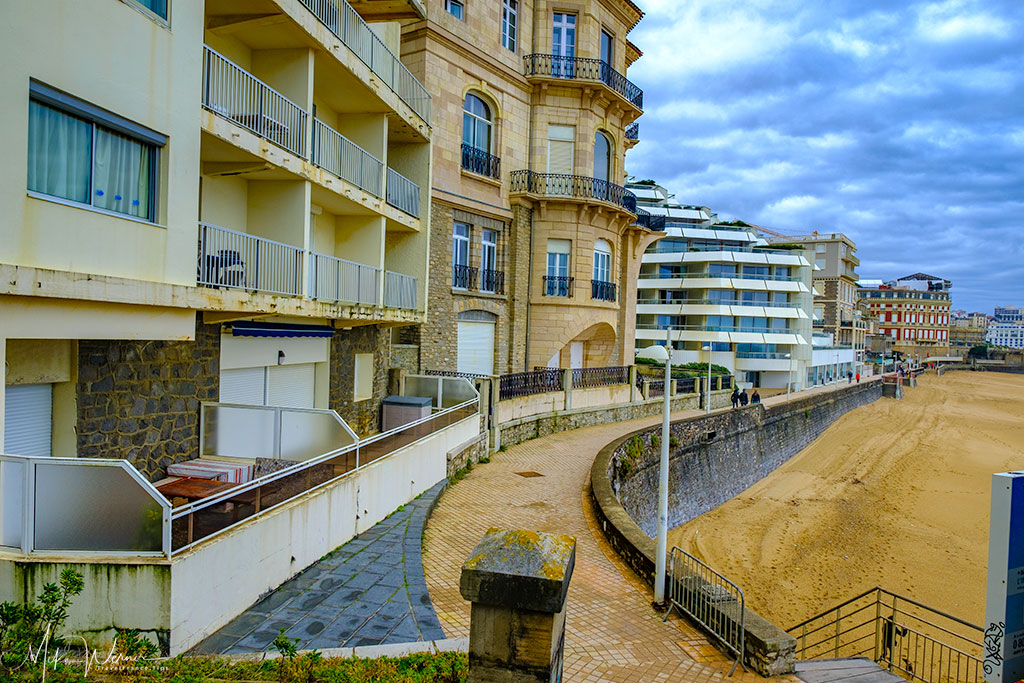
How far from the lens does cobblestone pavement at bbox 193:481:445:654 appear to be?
6730mm

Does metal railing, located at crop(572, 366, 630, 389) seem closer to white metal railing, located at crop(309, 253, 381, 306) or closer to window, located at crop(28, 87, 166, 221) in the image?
white metal railing, located at crop(309, 253, 381, 306)

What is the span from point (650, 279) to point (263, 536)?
165 ft

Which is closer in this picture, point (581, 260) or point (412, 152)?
point (412, 152)

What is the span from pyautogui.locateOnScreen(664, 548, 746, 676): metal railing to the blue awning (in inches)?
305

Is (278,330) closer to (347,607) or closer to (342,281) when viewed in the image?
(342,281)

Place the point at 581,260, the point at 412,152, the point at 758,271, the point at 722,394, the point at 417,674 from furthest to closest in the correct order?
the point at 758,271 < the point at 722,394 < the point at 581,260 < the point at 412,152 < the point at 417,674

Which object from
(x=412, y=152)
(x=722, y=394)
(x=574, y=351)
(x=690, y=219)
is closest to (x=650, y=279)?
(x=690, y=219)

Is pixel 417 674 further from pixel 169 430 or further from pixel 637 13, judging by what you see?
pixel 637 13

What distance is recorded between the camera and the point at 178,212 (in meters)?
7.89

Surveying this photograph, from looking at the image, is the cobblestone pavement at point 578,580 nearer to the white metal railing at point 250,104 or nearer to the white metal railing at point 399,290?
the white metal railing at point 399,290

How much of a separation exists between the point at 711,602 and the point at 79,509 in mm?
7056

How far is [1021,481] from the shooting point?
6.12 metres

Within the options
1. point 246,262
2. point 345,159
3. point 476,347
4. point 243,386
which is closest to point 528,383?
point 476,347

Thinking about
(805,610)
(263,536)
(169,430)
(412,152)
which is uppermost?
(412,152)
